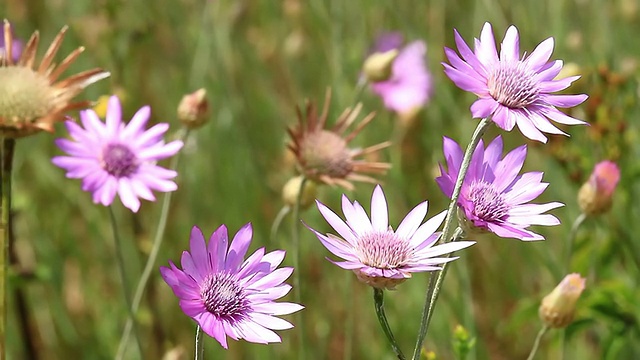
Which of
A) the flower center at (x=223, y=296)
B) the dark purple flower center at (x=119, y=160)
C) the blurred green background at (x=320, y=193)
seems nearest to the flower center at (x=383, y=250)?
the flower center at (x=223, y=296)

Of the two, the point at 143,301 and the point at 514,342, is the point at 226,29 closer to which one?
the point at 143,301

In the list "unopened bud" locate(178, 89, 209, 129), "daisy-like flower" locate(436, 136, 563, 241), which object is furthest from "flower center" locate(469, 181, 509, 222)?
"unopened bud" locate(178, 89, 209, 129)

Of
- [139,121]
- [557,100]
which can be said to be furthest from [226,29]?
[557,100]

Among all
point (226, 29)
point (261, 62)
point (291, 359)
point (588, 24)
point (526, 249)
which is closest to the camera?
point (291, 359)

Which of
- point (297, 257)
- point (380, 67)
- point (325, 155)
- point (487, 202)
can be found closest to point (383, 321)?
point (487, 202)

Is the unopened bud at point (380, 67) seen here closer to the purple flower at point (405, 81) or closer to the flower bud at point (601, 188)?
the flower bud at point (601, 188)

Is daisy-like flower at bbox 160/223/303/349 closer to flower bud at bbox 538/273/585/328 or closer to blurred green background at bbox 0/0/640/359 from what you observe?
flower bud at bbox 538/273/585/328
